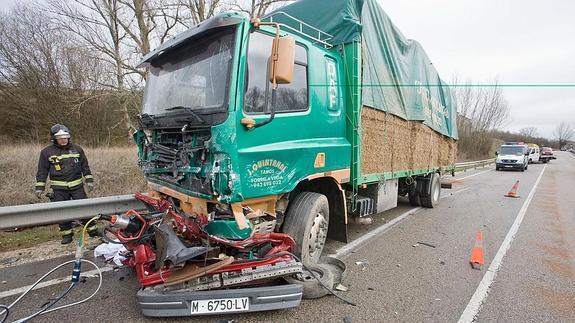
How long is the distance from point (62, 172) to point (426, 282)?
210 inches

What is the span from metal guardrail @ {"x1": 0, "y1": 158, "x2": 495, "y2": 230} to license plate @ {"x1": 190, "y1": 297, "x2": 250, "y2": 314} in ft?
9.47

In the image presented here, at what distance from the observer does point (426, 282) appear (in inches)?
137

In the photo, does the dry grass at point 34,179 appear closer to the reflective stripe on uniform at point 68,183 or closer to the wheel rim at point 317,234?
the reflective stripe on uniform at point 68,183

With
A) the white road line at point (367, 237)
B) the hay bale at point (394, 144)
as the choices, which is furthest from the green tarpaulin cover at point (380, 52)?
the white road line at point (367, 237)

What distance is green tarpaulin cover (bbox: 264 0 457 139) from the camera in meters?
4.12

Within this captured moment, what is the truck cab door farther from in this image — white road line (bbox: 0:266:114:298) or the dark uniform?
the dark uniform

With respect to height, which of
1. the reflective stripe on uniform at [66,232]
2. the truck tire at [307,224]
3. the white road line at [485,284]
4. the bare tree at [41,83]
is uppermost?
the bare tree at [41,83]

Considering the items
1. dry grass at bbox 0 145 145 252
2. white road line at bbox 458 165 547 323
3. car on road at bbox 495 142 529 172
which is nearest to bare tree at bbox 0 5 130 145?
dry grass at bbox 0 145 145 252

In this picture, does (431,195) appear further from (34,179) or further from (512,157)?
(512,157)

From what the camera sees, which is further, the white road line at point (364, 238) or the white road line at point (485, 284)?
the white road line at point (364, 238)

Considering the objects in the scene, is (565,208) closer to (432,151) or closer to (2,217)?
(432,151)

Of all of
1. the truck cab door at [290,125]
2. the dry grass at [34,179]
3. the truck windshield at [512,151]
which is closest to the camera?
the truck cab door at [290,125]

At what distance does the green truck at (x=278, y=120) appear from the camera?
8.88 feet

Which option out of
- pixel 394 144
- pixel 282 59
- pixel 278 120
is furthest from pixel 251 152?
pixel 394 144
